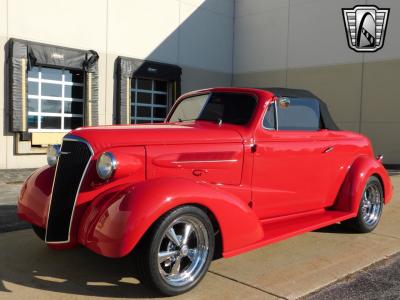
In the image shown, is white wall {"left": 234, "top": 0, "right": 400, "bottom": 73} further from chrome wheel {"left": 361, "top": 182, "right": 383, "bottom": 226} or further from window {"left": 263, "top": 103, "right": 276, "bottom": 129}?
window {"left": 263, "top": 103, "right": 276, "bottom": 129}

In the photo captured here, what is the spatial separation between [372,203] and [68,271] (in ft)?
12.3

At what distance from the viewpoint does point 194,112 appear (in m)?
4.76

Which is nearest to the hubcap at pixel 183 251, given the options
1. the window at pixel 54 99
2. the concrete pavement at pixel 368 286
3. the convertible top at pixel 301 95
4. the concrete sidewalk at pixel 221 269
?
the concrete sidewalk at pixel 221 269

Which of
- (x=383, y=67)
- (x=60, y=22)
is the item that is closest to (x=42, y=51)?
(x=60, y=22)

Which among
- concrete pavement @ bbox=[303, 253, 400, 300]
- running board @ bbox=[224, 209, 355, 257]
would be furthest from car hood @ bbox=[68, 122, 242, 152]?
concrete pavement @ bbox=[303, 253, 400, 300]

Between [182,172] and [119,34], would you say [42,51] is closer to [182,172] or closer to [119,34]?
[119,34]

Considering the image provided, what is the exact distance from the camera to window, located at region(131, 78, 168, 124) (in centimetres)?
1480

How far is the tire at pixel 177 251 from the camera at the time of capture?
317 centimetres

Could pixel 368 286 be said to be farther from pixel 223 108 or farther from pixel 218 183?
pixel 223 108

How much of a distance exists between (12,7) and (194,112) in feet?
29.1

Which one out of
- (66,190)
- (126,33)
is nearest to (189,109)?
(66,190)

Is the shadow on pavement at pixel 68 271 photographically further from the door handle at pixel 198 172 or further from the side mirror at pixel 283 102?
the side mirror at pixel 283 102

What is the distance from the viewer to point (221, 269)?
390 centimetres

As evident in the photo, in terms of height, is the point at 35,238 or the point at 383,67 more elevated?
the point at 383,67
